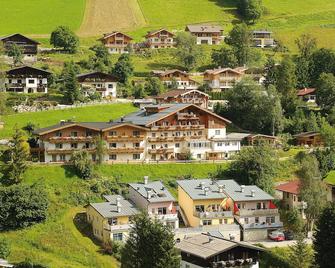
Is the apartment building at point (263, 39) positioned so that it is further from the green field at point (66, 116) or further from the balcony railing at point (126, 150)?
the balcony railing at point (126, 150)

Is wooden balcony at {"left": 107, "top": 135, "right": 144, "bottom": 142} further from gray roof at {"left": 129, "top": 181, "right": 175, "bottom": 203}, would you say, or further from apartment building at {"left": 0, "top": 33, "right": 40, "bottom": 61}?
apartment building at {"left": 0, "top": 33, "right": 40, "bottom": 61}

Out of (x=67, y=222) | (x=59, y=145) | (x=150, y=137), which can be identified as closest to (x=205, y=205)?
(x=67, y=222)

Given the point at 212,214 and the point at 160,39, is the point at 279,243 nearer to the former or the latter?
the point at 212,214

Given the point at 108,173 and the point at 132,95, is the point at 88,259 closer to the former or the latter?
the point at 108,173

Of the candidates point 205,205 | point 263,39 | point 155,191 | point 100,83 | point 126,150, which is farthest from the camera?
point 263,39

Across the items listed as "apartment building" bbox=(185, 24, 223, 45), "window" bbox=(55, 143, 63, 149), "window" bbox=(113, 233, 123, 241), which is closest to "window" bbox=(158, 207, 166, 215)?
"window" bbox=(113, 233, 123, 241)

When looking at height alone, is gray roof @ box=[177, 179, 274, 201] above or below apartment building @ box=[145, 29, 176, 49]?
below
